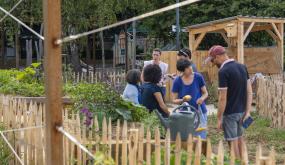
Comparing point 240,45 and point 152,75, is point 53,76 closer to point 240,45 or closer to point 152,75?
point 152,75

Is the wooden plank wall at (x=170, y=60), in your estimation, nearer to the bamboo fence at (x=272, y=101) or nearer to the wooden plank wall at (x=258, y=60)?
the wooden plank wall at (x=258, y=60)

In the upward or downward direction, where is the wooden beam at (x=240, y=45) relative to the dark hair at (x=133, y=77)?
upward

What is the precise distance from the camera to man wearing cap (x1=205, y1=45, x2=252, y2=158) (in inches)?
249

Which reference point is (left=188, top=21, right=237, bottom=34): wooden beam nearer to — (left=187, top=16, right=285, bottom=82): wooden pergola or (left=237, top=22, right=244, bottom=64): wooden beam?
(left=187, top=16, right=285, bottom=82): wooden pergola

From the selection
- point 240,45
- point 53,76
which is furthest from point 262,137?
point 53,76

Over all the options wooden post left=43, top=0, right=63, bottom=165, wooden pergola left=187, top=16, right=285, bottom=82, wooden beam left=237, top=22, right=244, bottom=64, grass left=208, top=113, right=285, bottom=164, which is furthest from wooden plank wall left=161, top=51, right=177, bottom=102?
wooden post left=43, top=0, right=63, bottom=165

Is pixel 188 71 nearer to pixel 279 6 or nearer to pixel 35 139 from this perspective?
pixel 35 139

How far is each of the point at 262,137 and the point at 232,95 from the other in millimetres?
3660

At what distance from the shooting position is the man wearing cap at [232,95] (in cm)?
633

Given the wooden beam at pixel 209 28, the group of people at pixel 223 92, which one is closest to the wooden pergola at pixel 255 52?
the wooden beam at pixel 209 28

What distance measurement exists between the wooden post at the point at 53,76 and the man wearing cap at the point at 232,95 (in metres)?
3.66

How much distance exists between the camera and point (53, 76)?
9.43ft

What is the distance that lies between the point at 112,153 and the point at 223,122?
6.85ft

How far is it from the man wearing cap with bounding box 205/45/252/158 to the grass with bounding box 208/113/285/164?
1576mm
